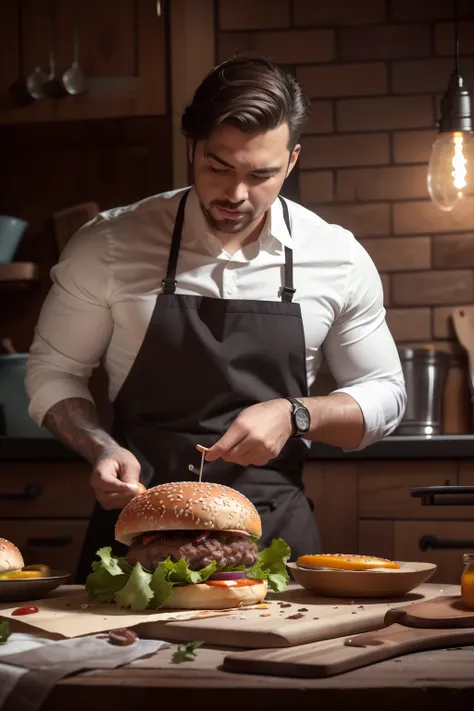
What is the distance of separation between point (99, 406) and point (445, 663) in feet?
8.36

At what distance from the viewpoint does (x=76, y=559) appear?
3.07 metres

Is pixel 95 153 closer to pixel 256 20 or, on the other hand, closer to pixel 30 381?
pixel 256 20

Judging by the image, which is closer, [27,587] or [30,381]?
[27,587]

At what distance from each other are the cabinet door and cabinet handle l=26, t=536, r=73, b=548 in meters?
1.40

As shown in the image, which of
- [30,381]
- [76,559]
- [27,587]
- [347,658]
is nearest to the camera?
[347,658]

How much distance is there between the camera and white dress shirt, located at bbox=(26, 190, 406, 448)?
2.34 metres

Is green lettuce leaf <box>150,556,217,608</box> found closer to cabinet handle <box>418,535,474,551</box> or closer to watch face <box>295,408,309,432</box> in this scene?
watch face <box>295,408,309,432</box>

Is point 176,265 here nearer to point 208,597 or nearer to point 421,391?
point 208,597

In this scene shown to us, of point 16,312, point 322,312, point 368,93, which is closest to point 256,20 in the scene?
point 368,93

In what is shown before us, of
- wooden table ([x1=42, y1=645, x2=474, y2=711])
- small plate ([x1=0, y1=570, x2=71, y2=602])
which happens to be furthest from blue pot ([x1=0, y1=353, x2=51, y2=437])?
wooden table ([x1=42, y1=645, x2=474, y2=711])

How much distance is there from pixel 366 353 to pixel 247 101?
601 millimetres

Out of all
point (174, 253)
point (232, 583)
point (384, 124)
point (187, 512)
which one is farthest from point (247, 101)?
point (384, 124)

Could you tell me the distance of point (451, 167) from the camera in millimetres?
3316

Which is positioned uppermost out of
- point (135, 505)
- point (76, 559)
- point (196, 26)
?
point (196, 26)
